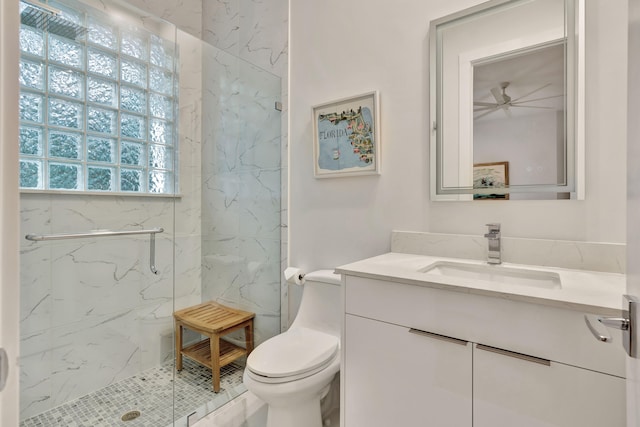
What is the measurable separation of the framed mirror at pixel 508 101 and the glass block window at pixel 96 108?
1.52m

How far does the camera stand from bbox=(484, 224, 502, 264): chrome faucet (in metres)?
1.27

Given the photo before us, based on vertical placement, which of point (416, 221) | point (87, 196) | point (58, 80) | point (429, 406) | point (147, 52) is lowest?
point (429, 406)

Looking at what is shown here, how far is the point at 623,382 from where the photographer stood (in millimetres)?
724

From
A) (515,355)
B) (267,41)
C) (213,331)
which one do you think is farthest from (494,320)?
(267,41)

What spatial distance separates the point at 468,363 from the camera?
0.91 m


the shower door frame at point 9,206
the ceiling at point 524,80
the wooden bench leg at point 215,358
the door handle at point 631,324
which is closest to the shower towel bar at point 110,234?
the wooden bench leg at point 215,358

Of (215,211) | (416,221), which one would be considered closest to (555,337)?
(416,221)

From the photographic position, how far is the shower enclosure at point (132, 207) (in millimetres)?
1472

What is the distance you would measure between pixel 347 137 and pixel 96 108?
1.35m

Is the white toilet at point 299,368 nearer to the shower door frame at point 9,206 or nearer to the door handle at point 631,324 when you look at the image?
the shower door frame at point 9,206

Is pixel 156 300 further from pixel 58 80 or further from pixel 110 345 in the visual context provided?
pixel 58 80

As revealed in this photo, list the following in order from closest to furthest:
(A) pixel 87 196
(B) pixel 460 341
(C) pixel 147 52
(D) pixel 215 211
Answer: (B) pixel 460 341 < (A) pixel 87 196 < (C) pixel 147 52 < (D) pixel 215 211

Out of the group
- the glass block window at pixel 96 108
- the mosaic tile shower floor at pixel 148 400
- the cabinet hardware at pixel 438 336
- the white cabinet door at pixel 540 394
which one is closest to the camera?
the white cabinet door at pixel 540 394

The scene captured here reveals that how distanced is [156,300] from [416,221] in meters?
1.57
